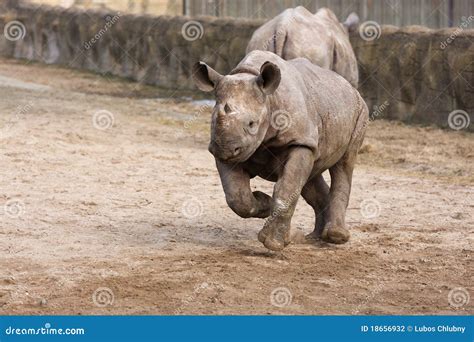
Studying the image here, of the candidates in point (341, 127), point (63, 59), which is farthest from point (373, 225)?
point (63, 59)

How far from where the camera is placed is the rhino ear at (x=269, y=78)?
793 cm

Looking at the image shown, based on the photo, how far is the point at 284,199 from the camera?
8.24m

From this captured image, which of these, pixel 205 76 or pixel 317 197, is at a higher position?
pixel 205 76

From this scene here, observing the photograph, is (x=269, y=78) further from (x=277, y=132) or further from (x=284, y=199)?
(x=284, y=199)

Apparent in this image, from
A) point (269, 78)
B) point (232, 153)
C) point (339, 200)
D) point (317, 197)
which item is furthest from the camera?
point (317, 197)

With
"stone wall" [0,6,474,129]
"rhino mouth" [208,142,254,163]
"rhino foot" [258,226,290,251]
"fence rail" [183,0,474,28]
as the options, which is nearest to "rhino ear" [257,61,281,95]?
"rhino mouth" [208,142,254,163]

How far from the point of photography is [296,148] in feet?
27.5

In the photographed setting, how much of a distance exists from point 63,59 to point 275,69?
53.7ft

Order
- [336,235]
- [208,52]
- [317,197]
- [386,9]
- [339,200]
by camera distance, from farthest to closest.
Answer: [208,52] → [386,9] → [317,197] → [339,200] → [336,235]

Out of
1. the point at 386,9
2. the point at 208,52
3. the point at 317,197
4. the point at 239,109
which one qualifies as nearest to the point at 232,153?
the point at 239,109

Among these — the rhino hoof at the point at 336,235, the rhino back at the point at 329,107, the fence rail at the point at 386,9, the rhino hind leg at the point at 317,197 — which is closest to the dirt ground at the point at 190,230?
the rhino hoof at the point at 336,235

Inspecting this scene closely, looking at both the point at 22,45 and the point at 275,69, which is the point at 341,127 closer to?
the point at 275,69

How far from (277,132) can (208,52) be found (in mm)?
12038

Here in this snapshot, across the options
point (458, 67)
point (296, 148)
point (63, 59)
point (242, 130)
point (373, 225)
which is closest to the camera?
point (242, 130)
